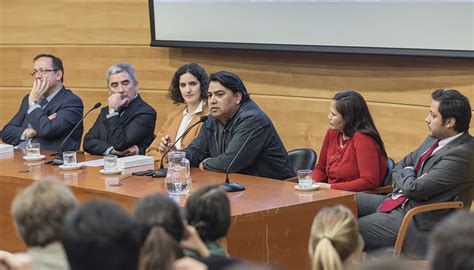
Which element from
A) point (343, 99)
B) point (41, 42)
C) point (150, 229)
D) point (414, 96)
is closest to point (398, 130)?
point (414, 96)

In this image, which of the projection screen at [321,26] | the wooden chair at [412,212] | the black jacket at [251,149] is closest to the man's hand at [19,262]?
the wooden chair at [412,212]

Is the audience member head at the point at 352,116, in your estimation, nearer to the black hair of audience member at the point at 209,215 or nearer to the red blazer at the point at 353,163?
the red blazer at the point at 353,163

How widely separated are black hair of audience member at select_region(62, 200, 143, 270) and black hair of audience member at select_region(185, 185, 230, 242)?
661 millimetres

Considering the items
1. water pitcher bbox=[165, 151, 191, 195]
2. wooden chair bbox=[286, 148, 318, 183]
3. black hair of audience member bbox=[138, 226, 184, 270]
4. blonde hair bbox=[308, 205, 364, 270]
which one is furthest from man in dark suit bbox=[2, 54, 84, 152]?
black hair of audience member bbox=[138, 226, 184, 270]

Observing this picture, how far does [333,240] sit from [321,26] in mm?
4119

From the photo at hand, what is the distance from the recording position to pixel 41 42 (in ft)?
26.3

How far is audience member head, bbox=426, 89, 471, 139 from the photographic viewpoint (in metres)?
4.48

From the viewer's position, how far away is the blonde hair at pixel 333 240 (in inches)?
90.3

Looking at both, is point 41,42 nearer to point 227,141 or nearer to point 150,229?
point 227,141

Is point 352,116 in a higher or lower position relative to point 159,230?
lower

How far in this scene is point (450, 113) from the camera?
448cm

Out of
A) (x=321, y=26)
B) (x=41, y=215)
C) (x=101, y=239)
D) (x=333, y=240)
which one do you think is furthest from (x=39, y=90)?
(x=101, y=239)

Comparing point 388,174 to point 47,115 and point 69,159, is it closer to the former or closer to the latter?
point 69,159

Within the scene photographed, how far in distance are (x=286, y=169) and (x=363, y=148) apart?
0.48 m
